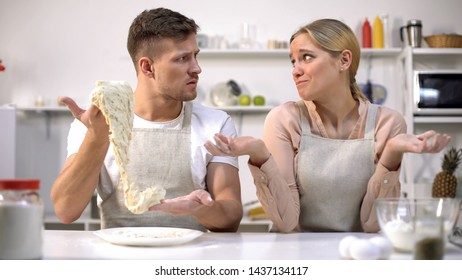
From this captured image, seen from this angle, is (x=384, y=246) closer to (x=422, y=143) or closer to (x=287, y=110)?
(x=422, y=143)

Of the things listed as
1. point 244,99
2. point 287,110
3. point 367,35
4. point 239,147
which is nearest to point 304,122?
point 287,110

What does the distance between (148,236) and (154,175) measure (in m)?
0.30

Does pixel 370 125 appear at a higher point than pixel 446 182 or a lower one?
higher

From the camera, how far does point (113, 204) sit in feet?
3.92

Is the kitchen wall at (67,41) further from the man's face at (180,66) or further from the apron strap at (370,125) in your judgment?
the apron strap at (370,125)

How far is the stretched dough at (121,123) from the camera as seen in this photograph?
0.91m

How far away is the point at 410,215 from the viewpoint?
771mm

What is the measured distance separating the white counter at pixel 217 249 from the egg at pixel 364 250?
4cm

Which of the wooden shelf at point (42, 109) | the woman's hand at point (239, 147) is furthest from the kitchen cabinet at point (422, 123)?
the wooden shelf at point (42, 109)

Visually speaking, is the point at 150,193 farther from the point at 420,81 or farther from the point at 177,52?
the point at 420,81

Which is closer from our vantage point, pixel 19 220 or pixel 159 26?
pixel 19 220

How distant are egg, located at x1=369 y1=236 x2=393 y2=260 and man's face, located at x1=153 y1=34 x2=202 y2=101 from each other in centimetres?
51

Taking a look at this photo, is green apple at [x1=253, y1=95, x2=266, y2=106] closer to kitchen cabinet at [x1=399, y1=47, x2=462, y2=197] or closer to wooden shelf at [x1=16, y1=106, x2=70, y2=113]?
kitchen cabinet at [x1=399, y1=47, x2=462, y2=197]

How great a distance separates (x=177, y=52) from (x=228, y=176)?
0.25 m
